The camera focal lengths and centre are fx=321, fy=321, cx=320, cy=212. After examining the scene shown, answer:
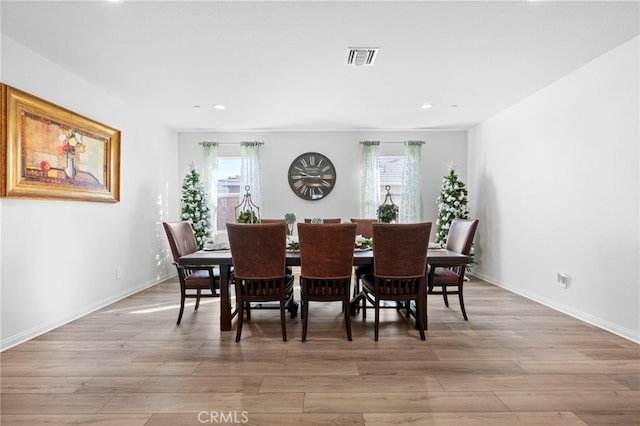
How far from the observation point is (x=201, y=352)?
2588 millimetres

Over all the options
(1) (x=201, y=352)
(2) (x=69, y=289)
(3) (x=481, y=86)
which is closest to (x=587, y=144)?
(3) (x=481, y=86)

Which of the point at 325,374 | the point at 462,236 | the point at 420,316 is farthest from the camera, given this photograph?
the point at 462,236

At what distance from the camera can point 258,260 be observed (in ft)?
9.02

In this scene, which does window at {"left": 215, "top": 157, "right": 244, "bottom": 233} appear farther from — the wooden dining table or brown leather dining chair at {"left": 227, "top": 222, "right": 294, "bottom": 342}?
brown leather dining chair at {"left": 227, "top": 222, "right": 294, "bottom": 342}

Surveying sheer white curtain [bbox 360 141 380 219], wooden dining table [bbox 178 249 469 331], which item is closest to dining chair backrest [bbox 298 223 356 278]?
wooden dining table [bbox 178 249 469 331]

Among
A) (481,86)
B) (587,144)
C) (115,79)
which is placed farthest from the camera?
(481,86)

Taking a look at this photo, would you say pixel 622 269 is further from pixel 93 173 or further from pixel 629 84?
pixel 93 173

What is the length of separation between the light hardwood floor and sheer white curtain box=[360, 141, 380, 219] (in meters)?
2.81

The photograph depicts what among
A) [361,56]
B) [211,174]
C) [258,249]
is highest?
[361,56]

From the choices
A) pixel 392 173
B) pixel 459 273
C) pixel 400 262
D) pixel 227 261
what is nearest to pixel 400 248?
pixel 400 262

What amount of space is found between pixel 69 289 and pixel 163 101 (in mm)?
2564

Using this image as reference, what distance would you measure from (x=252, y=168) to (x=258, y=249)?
139 inches

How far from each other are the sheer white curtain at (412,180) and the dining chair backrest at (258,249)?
3767mm

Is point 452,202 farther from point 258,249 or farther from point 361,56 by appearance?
point 258,249
